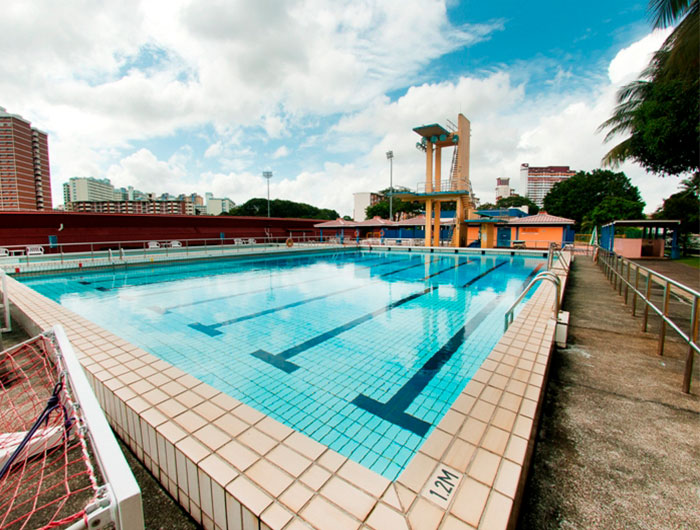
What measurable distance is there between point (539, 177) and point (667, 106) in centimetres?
12589

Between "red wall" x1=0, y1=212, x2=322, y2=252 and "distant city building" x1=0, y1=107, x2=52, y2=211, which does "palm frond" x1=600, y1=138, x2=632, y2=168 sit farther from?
"distant city building" x1=0, y1=107, x2=52, y2=211

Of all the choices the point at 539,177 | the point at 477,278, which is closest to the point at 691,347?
the point at 477,278

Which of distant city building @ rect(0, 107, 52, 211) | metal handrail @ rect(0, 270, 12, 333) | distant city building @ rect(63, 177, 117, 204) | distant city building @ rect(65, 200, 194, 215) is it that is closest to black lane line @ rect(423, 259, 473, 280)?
metal handrail @ rect(0, 270, 12, 333)

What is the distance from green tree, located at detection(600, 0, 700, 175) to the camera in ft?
Answer: 22.2

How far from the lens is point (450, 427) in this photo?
5.79 ft

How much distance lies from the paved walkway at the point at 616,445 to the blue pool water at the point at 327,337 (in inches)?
44.8

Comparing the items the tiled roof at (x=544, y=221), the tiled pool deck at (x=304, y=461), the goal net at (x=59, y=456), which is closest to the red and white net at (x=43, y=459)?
the goal net at (x=59, y=456)

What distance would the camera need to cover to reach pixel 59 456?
5.92 ft

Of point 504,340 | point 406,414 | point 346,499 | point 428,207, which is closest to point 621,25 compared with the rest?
point 428,207

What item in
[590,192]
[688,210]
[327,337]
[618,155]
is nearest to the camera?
[327,337]

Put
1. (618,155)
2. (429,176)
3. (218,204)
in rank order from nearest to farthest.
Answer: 1. (618,155)
2. (429,176)
3. (218,204)

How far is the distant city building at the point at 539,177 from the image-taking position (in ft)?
371

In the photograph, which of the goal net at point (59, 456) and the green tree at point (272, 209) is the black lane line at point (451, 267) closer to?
the goal net at point (59, 456)

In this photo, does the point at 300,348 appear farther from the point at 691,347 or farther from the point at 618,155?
the point at 618,155
